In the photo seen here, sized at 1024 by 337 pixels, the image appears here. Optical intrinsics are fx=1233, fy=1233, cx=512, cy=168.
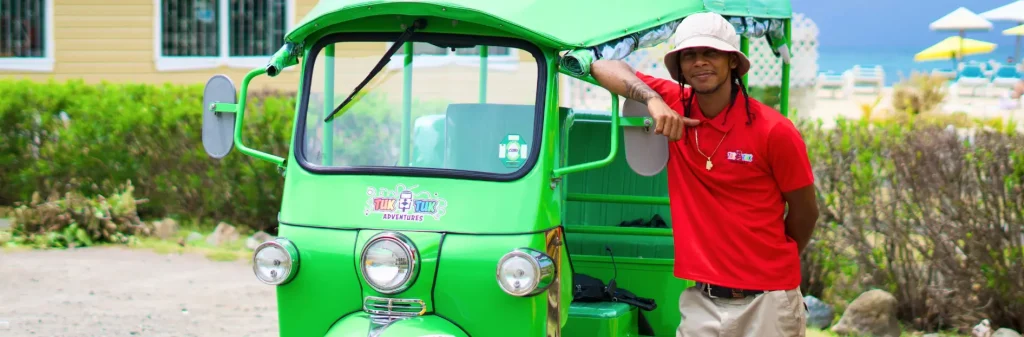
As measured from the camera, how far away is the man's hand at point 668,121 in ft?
13.5

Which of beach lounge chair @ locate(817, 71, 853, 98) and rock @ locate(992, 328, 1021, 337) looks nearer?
rock @ locate(992, 328, 1021, 337)

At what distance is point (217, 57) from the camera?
15719mm

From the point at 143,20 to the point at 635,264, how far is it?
11182 millimetres

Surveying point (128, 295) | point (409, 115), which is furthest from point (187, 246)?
point (409, 115)

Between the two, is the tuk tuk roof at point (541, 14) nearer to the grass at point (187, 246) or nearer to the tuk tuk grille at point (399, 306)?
the tuk tuk grille at point (399, 306)

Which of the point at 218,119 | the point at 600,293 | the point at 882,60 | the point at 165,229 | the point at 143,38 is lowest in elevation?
the point at 165,229

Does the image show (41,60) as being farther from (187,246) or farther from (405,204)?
(405,204)

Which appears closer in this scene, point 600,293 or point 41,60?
point 600,293

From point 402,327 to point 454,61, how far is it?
4.69 ft

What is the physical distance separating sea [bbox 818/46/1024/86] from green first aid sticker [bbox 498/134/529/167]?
29.8 meters

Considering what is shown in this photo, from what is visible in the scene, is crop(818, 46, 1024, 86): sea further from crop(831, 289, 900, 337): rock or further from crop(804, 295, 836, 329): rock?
crop(831, 289, 900, 337): rock

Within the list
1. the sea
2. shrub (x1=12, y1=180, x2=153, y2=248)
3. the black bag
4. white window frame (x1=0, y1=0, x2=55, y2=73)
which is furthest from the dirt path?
the sea

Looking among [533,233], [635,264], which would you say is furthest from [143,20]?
[533,233]

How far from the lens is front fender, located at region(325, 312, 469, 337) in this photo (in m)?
4.26
